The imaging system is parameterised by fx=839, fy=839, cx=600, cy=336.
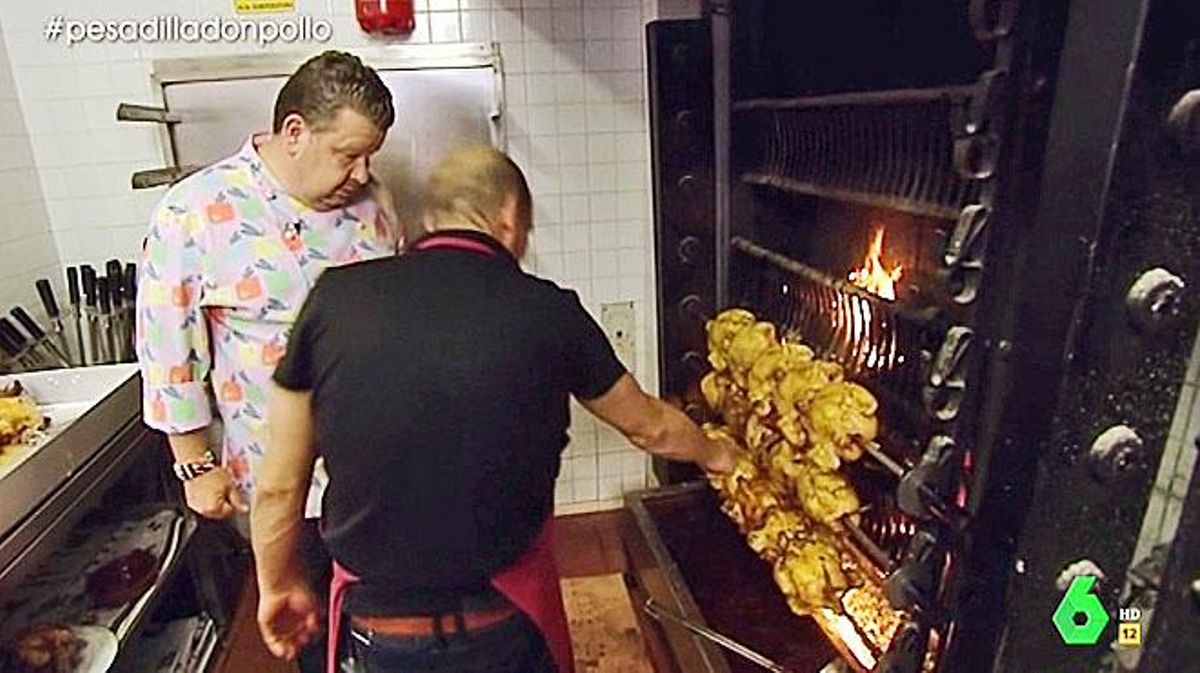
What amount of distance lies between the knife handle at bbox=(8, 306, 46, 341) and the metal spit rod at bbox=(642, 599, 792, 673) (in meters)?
1.57

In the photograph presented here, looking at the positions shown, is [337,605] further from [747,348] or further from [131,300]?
[131,300]

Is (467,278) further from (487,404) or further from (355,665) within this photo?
(355,665)

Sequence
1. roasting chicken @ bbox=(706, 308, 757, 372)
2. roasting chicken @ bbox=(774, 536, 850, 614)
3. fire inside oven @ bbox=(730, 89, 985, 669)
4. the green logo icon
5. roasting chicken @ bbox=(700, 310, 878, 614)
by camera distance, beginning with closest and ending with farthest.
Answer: the green logo icon, fire inside oven @ bbox=(730, 89, 985, 669), roasting chicken @ bbox=(700, 310, 878, 614), roasting chicken @ bbox=(774, 536, 850, 614), roasting chicken @ bbox=(706, 308, 757, 372)

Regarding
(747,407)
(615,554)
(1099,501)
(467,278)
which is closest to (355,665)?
(467,278)

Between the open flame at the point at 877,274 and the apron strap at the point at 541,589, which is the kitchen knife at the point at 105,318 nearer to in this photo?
the apron strap at the point at 541,589

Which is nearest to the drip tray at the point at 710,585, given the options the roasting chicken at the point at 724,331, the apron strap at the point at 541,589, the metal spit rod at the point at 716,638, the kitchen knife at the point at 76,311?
the metal spit rod at the point at 716,638

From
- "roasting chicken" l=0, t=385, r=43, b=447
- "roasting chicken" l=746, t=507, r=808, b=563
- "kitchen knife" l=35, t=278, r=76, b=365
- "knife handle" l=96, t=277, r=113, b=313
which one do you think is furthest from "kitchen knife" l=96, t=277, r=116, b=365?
"roasting chicken" l=746, t=507, r=808, b=563

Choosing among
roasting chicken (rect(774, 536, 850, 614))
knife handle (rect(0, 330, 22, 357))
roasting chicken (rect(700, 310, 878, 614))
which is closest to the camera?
roasting chicken (rect(700, 310, 878, 614))

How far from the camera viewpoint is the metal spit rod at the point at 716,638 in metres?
1.41

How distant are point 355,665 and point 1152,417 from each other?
110 centimetres

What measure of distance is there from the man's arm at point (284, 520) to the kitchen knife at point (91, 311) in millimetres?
1059

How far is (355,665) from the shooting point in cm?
127

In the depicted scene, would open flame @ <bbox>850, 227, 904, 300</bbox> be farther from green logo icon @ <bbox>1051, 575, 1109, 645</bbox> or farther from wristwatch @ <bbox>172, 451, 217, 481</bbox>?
wristwatch @ <bbox>172, 451, 217, 481</bbox>

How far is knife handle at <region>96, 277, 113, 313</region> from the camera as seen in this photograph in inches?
79.8
